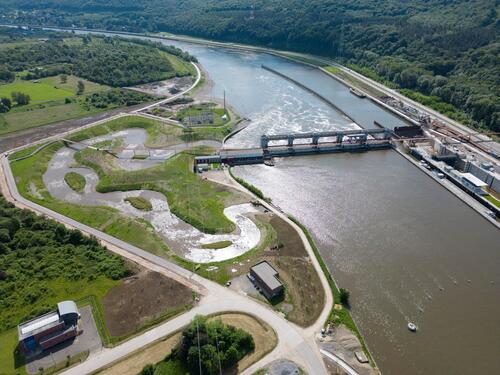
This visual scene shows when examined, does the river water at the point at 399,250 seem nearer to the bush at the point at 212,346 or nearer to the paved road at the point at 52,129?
the bush at the point at 212,346

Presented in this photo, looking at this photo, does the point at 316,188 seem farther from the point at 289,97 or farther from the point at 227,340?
the point at 289,97

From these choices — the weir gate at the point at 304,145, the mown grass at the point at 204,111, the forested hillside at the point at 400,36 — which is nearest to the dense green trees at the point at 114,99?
the mown grass at the point at 204,111

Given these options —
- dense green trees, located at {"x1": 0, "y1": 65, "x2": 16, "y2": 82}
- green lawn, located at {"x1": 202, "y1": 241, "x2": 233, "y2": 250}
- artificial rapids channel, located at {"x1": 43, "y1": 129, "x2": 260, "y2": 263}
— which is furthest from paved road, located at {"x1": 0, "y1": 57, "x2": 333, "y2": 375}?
dense green trees, located at {"x1": 0, "y1": 65, "x2": 16, "y2": 82}

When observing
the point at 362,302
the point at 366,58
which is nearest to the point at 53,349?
the point at 362,302

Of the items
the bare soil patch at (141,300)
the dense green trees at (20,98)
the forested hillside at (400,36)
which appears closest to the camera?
the bare soil patch at (141,300)

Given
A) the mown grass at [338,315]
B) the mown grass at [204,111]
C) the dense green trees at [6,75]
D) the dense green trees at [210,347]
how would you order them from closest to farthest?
the dense green trees at [210,347], the mown grass at [338,315], the mown grass at [204,111], the dense green trees at [6,75]

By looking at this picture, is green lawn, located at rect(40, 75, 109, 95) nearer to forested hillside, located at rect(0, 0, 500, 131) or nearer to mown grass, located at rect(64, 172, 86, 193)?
mown grass, located at rect(64, 172, 86, 193)

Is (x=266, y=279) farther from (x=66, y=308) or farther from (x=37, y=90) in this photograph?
(x=37, y=90)

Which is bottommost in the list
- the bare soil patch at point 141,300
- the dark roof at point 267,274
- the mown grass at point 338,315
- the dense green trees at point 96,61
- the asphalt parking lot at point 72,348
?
the asphalt parking lot at point 72,348
